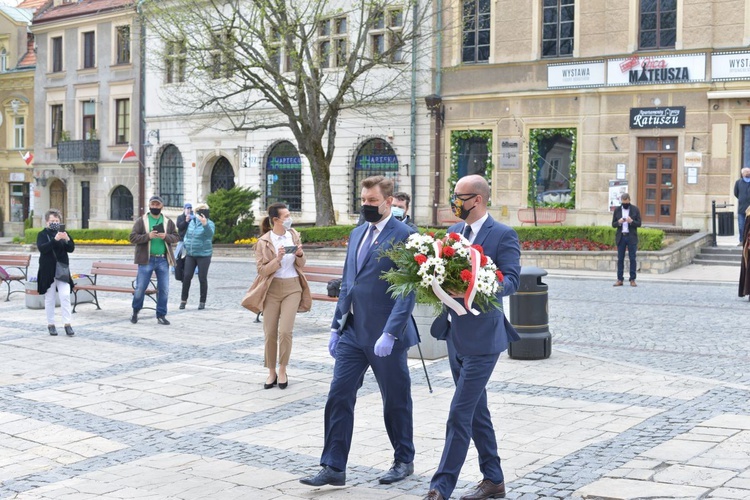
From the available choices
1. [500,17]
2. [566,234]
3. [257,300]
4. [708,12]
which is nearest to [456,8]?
[500,17]

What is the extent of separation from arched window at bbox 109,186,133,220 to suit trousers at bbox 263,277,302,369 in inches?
1466

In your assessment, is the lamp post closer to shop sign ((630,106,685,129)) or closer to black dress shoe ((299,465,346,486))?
shop sign ((630,106,685,129))

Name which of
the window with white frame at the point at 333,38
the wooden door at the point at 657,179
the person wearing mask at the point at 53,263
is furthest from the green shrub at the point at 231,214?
the person wearing mask at the point at 53,263

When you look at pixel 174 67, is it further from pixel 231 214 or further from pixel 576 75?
pixel 576 75

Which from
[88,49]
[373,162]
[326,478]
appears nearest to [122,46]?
[88,49]

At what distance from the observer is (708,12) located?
2853 centimetres

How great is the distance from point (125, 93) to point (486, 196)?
137 feet

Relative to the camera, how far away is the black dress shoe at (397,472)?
23.0ft

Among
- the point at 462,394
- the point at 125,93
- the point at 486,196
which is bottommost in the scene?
the point at 462,394

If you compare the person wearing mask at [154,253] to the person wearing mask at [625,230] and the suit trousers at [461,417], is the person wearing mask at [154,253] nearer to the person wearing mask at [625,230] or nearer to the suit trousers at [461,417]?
the person wearing mask at [625,230]

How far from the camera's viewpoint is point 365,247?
725 cm

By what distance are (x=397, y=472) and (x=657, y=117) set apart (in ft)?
79.1

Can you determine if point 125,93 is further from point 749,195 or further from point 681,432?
point 681,432

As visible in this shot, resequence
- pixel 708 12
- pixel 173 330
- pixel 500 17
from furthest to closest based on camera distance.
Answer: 1. pixel 500 17
2. pixel 708 12
3. pixel 173 330
